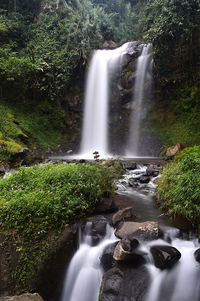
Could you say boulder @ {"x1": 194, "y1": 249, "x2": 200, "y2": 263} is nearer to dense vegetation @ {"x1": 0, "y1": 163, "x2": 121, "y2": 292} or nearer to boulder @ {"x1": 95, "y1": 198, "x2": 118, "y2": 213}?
boulder @ {"x1": 95, "y1": 198, "x2": 118, "y2": 213}

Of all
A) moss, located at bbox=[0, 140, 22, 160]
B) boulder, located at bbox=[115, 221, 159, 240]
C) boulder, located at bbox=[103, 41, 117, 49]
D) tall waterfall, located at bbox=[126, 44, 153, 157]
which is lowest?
boulder, located at bbox=[115, 221, 159, 240]

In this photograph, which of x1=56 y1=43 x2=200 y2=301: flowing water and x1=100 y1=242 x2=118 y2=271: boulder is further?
x1=100 y1=242 x2=118 y2=271: boulder

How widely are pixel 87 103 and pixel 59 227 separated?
47.8 ft

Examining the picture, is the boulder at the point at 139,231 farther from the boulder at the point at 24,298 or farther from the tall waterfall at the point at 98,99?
the tall waterfall at the point at 98,99

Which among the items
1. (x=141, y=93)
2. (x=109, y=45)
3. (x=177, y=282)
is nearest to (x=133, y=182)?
(x=177, y=282)

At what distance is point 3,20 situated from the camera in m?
17.8

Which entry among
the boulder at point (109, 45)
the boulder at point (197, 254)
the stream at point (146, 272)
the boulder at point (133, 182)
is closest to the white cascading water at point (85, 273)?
the stream at point (146, 272)

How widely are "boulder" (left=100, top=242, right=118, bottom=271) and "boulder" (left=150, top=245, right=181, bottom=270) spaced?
0.68m

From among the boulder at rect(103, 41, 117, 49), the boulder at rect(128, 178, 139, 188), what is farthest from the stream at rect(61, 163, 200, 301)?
the boulder at rect(103, 41, 117, 49)

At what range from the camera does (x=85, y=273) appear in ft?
11.3

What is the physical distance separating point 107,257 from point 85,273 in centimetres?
47

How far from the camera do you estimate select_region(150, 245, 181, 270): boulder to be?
315cm

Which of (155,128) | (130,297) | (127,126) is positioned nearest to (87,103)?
(127,126)

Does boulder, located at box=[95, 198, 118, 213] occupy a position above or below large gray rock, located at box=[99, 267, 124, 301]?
above
